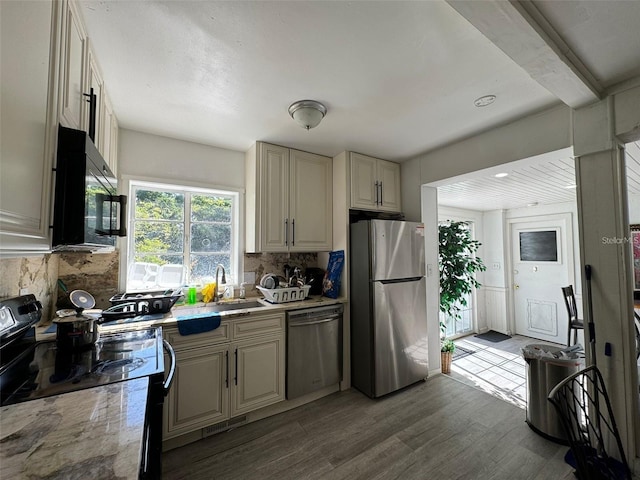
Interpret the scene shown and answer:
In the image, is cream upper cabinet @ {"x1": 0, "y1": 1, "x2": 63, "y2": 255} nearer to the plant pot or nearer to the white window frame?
the white window frame

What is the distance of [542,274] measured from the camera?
4.61m

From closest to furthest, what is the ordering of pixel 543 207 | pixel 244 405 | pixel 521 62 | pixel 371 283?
pixel 521 62 → pixel 244 405 → pixel 371 283 → pixel 543 207

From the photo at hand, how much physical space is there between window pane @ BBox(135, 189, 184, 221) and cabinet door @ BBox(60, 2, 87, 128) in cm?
142

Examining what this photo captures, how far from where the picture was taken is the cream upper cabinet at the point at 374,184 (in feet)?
9.30

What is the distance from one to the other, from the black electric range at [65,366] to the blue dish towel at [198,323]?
47cm

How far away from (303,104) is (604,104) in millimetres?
1941

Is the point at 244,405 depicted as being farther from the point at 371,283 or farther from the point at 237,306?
the point at 371,283

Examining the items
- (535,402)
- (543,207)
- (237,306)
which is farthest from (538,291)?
(237,306)

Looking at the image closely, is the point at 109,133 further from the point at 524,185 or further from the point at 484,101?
the point at 524,185

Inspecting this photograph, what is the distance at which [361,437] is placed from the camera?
2020mm

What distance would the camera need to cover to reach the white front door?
4.36m

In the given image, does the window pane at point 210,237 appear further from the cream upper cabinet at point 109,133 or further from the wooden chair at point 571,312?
the wooden chair at point 571,312

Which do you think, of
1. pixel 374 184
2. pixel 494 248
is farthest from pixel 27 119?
pixel 494 248

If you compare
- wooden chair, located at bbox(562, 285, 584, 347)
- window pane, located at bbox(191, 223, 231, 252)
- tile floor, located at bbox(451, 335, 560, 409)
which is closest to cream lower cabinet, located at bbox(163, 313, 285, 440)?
window pane, located at bbox(191, 223, 231, 252)
